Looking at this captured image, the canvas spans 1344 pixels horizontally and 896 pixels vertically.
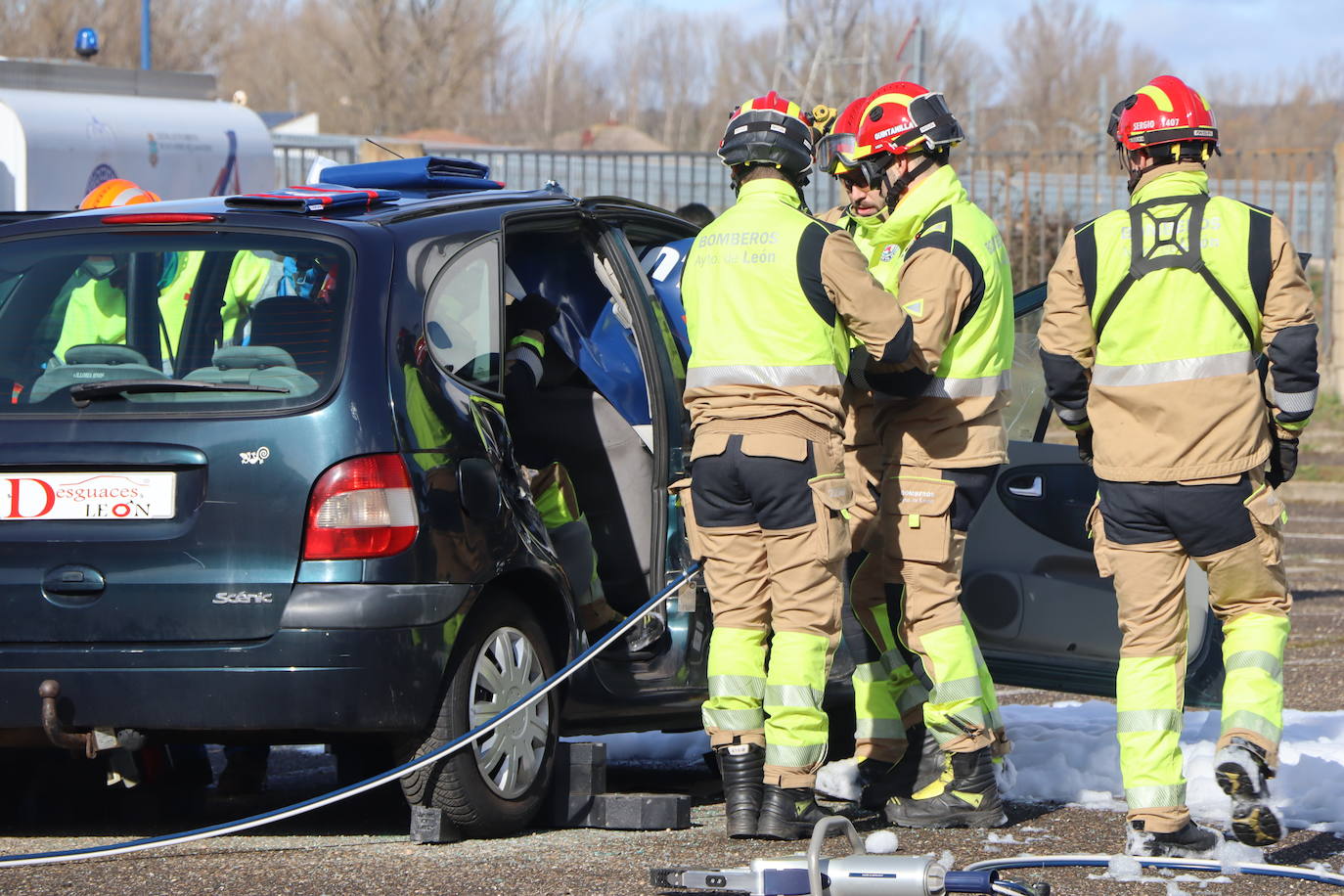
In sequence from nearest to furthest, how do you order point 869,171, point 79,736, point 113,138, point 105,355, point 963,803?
point 79,736
point 105,355
point 963,803
point 869,171
point 113,138

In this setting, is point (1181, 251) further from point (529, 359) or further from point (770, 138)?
point (529, 359)

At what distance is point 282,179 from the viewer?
16562 millimetres

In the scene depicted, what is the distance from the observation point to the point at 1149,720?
14.4ft

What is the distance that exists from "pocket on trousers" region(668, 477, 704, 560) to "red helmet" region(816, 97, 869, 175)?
1102 mm

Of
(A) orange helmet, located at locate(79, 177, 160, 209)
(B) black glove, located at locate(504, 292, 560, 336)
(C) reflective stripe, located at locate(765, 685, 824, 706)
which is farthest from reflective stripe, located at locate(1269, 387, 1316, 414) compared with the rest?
(A) orange helmet, located at locate(79, 177, 160, 209)

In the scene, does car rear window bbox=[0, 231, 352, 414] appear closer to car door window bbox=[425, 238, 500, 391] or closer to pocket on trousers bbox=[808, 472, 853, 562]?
car door window bbox=[425, 238, 500, 391]

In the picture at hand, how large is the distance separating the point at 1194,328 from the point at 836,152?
4.40 feet

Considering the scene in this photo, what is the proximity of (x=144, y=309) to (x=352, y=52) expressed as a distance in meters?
52.6

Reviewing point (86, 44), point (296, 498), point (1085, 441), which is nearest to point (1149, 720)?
point (1085, 441)

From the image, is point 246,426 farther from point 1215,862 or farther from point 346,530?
point 1215,862

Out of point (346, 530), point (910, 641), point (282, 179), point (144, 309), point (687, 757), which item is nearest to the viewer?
point (346, 530)

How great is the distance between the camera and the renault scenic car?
Result: 13.9ft

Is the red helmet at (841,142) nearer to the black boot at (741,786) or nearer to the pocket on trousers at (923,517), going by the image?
the pocket on trousers at (923,517)

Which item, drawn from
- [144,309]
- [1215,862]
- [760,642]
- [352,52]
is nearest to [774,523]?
[760,642]
